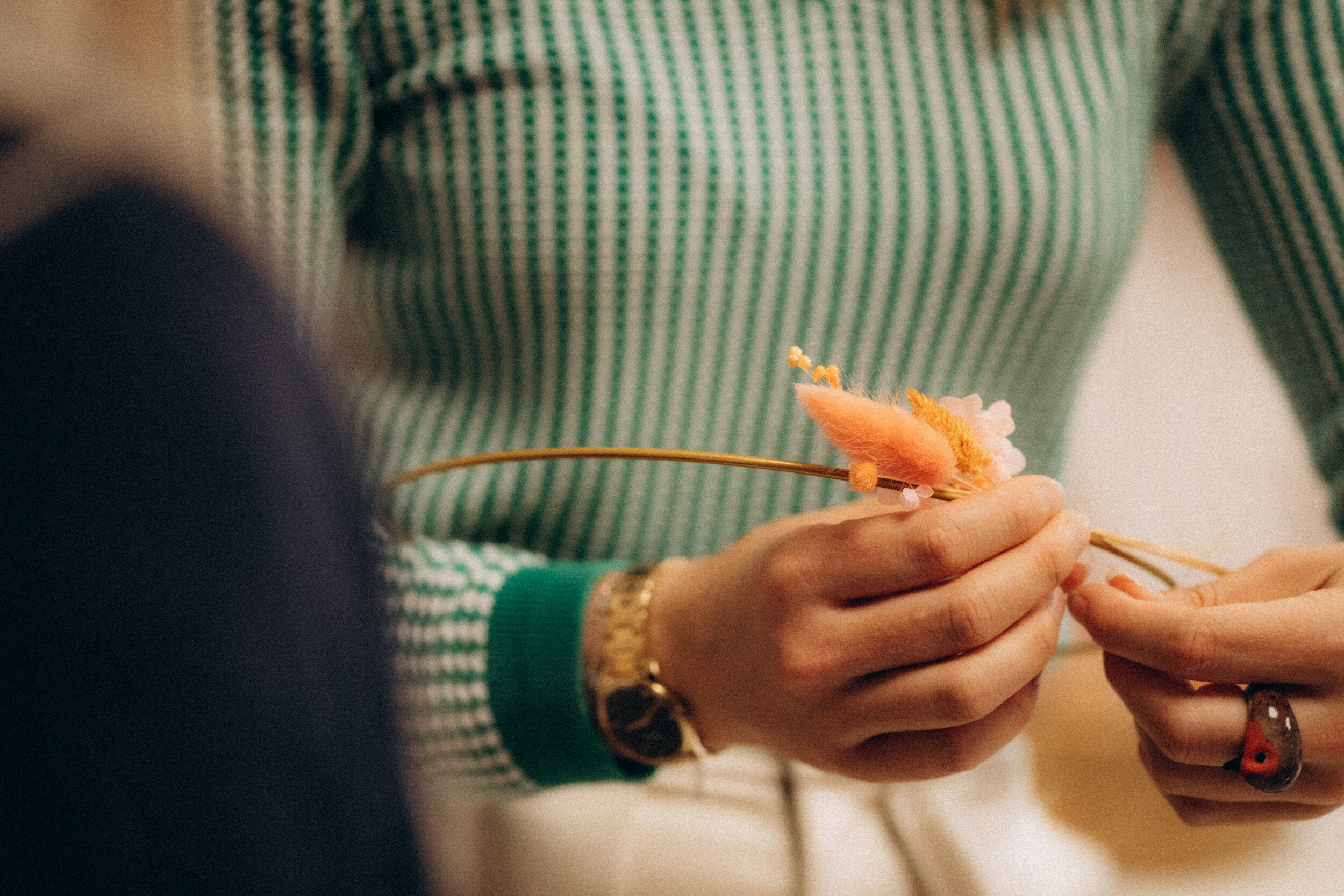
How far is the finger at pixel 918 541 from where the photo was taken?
0.29m

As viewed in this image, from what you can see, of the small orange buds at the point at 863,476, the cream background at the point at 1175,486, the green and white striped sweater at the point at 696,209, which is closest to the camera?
the small orange buds at the point at 863,476

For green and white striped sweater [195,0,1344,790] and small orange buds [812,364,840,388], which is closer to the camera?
small orange buds [812,364,840,388]

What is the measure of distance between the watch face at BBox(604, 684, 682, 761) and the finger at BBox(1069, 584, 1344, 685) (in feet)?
0.73

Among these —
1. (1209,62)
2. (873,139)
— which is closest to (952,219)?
(873,139)

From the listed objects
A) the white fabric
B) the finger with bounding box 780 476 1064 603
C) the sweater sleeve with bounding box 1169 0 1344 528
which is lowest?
the white fabric

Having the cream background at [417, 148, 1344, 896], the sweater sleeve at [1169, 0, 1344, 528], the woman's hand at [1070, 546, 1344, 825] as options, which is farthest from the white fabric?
the sweater sleeve at [1169, 0, 1344, 528]

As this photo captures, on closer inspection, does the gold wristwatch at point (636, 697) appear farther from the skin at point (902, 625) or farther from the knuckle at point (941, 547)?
the knuckle at point (941, 547)

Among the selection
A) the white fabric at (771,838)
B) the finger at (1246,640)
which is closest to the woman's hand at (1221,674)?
the finger at (1246,640)

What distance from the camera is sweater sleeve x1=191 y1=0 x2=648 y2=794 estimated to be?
0.44 m

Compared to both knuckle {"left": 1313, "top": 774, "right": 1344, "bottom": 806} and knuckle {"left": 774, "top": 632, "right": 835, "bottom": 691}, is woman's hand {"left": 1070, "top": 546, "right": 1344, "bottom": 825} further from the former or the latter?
knuckle {"left": 774, "top": 632, "right": 835, "bottom": 691}

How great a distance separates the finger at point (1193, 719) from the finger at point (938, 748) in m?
0.05

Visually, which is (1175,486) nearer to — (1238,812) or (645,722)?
(1238,812)

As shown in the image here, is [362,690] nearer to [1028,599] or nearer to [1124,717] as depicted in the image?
[1028,599]

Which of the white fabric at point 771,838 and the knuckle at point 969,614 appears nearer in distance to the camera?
the knuckle at point 969,614
